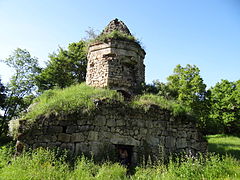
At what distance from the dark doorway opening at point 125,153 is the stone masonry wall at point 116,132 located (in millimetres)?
188

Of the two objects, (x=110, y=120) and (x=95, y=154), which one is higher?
(x=110, y=120)

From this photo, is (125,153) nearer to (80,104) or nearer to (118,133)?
(118,133)

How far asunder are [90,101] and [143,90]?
3896mm

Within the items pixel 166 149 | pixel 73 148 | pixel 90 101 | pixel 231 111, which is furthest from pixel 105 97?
pixel 231 111

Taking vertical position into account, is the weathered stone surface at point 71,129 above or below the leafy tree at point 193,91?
below

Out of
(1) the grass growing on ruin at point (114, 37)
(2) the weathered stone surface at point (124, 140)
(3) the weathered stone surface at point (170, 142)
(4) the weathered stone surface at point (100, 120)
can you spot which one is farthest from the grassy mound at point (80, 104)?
(1) the grass growing on ruin at point (114, 37)

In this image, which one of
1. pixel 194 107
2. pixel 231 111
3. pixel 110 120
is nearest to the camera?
pixel 110 120

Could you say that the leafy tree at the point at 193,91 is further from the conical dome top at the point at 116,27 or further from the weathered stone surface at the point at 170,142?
the weathered stone surface at the point at 170,142

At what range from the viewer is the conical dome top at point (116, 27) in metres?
11.5

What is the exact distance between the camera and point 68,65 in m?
18.0

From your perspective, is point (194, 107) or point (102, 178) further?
point (194, 107)

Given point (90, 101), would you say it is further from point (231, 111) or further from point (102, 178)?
point (231, 111)

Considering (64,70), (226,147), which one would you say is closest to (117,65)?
(226,147)

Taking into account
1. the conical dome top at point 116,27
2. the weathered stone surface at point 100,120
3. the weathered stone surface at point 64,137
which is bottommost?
the weathered stone surface at point 64,137
